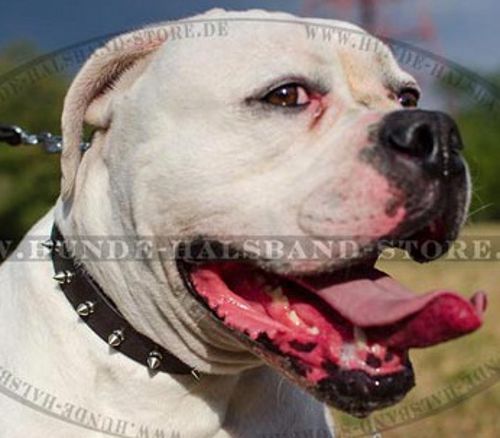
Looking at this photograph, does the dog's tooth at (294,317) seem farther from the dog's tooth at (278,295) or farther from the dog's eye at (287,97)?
the dog's eye at (287,97)

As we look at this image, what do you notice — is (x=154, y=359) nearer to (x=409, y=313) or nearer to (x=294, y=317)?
(x=294, y=317)

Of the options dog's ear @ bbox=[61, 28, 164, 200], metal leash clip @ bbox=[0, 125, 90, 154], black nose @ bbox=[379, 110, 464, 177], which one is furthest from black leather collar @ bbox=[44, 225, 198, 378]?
black nose @ bbox=[379, 110, 464, 177]

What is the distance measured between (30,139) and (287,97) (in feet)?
4.31

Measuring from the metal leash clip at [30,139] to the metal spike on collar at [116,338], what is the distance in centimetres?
89

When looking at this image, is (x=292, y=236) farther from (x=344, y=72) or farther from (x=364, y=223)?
(x=344, y=72)

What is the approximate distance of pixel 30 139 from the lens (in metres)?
3.83

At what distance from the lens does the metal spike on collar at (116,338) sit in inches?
120

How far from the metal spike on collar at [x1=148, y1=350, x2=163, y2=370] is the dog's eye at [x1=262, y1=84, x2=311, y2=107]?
0.83 meters

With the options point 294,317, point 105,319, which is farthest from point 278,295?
point 105,319

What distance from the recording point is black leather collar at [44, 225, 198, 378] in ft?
10.0

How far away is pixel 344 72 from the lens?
119 inches

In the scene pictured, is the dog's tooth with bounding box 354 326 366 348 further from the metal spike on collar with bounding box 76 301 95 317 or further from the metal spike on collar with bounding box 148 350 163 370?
the metal spike on collar with bounding box 76 301 95 317

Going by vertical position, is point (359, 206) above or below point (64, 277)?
above

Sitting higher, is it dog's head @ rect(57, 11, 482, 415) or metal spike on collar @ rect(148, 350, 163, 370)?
dog's head @ rect(57, 11, 482, 415)
